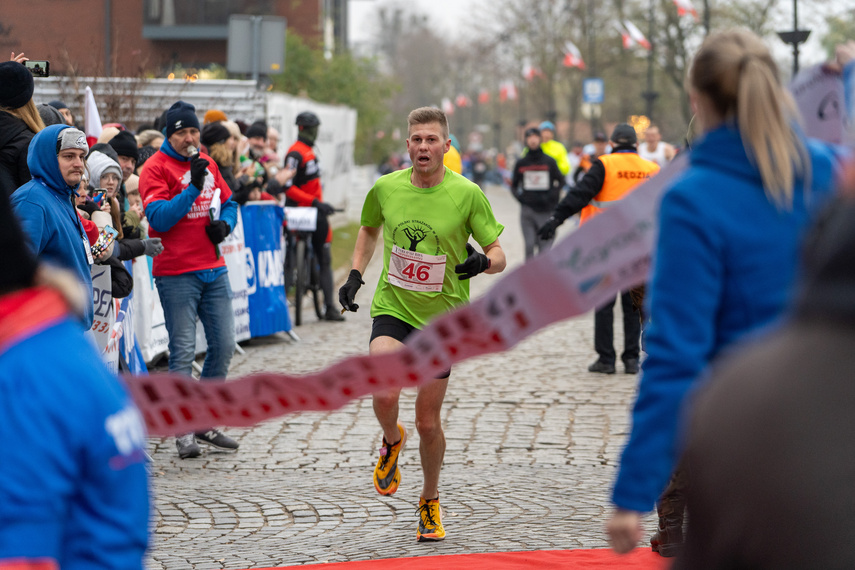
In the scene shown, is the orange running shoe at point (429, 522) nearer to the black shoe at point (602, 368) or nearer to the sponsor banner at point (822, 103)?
the sponsor banner at point (822, 103)

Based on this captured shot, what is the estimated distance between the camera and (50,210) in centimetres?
569

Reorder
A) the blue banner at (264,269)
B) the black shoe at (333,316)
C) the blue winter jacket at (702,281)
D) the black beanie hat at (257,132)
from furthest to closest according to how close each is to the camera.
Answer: the black shoe at (333,316)
the black beanie hat at (257,132)
the blue banner at (264,269)
the blue winter jacket at (702,281)

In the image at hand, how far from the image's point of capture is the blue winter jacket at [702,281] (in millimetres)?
2611

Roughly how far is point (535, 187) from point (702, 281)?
1307 centimetres

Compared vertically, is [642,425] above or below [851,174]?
below

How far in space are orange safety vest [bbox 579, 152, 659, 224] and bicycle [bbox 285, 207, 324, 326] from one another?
3872 mm

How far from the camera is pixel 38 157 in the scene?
580 cm

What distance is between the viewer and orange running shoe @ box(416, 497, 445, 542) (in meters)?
5.57

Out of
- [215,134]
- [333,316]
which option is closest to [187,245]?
[215,134]

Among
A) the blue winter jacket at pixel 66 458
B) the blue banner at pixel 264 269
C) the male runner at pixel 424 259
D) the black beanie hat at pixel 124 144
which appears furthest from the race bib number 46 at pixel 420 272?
the blue banner at pixel 264 269

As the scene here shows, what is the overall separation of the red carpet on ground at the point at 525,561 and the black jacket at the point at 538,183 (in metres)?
10.6

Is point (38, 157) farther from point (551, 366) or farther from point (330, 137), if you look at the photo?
point (330, 137)

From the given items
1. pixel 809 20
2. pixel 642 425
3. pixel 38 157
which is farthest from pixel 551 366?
pixel 809 20

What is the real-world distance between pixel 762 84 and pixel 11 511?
197 centimetres
